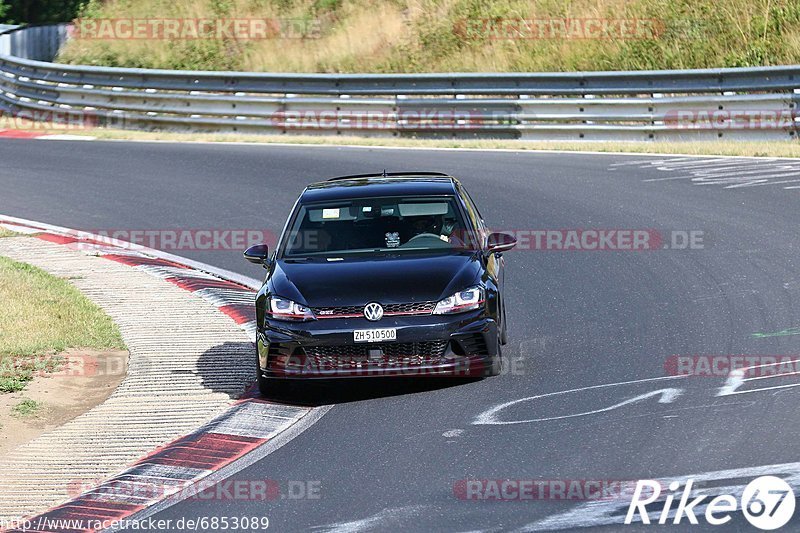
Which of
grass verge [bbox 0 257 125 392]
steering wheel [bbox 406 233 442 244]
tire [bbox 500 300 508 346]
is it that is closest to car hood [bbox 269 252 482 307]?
steering wheel [bbox 406 233 442 244]

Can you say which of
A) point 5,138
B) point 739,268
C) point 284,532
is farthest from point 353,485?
point 5,138

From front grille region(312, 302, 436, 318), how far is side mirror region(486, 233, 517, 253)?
1.19m

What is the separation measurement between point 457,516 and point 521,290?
6.54 m

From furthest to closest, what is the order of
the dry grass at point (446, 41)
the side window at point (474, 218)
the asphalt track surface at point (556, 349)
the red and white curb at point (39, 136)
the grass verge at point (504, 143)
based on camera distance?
the dry grass at point (446, 41)
the red and white curb at point (39, 136)
the grass verge at point (504, 143)
the side window at point (474, 218)
the asphalt track surface at point (556, 349)

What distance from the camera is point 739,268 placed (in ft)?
44.2

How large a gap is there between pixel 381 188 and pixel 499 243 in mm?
1263

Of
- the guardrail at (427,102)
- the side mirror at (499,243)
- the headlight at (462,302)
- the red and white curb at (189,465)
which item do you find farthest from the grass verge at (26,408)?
the guardrail at (427,102)

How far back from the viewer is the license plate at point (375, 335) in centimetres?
953

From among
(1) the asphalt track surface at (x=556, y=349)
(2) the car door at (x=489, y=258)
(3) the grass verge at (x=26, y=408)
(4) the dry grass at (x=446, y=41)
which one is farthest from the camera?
(4) the dry grass at (x=446, y=41)

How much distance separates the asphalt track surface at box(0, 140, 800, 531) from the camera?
751 cm

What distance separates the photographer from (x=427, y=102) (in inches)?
985

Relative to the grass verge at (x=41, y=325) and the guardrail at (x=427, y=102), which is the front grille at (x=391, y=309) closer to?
the grass verge at (x=41, y=325)

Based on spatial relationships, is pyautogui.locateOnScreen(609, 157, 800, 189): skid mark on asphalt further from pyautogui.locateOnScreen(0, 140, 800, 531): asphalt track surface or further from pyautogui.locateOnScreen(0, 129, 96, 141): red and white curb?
pyautogui.locateOnScreen(0, 129, 96, 141): red and white curb

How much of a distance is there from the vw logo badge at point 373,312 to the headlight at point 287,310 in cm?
40
